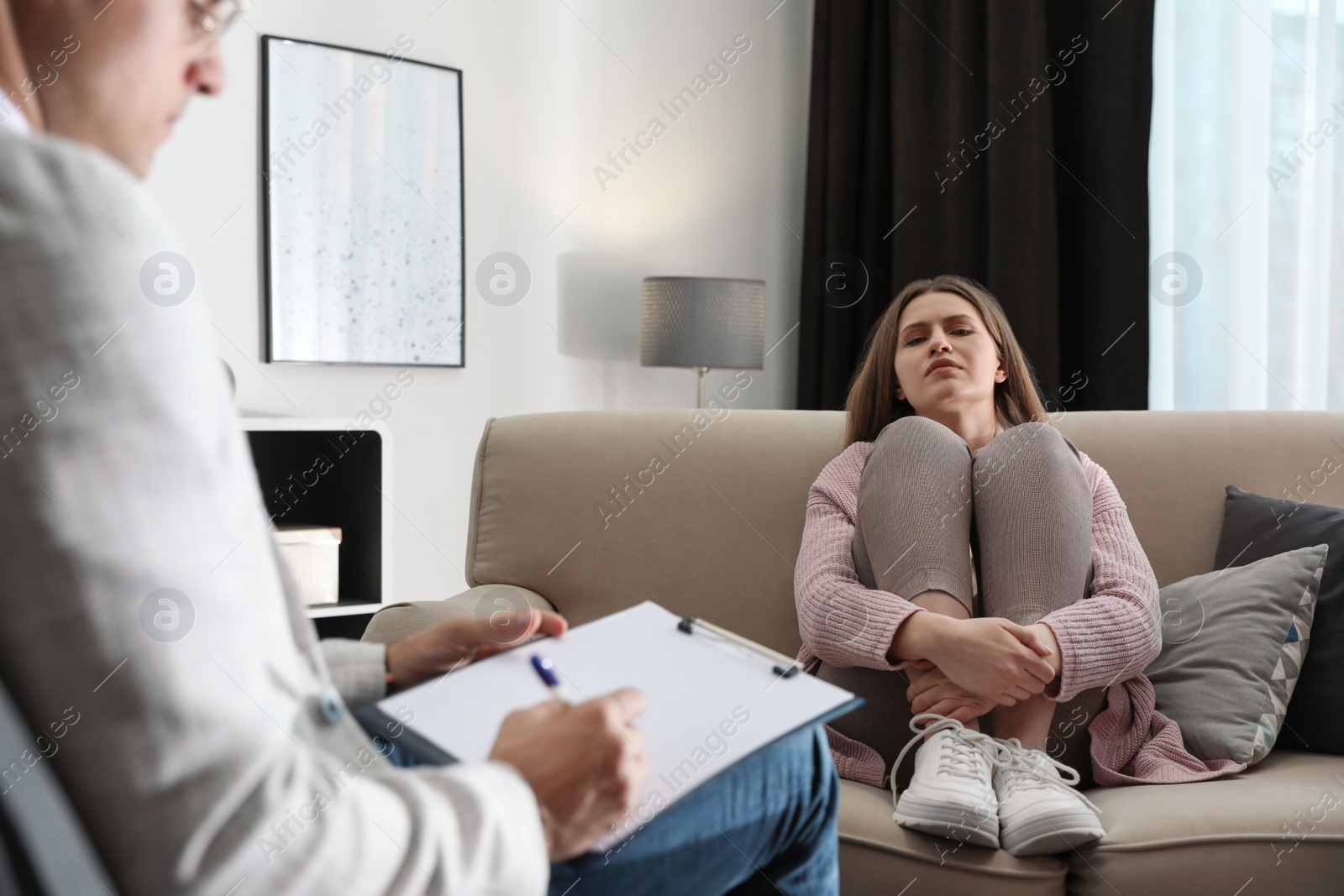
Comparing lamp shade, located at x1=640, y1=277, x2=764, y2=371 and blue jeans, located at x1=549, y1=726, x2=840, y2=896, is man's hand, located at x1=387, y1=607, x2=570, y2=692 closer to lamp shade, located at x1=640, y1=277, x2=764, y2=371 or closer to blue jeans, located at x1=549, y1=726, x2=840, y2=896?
blue jeans, located at x1=549, y1=726, x2=840, y2=896

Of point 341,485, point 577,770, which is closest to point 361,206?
point 341,485

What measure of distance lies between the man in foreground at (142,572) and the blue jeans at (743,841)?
18cm

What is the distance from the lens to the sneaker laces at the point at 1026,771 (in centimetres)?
112

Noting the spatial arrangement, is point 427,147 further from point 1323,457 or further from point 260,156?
point 1323,457

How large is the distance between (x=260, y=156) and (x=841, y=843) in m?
2.16

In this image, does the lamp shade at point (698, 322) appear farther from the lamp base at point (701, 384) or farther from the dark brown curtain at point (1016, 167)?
the dark brown curtain at point (1016, 167)

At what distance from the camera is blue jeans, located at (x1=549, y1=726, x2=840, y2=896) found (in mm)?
641

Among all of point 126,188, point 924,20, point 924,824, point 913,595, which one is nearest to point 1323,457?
point 913,595

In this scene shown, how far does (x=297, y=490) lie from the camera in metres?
2.36

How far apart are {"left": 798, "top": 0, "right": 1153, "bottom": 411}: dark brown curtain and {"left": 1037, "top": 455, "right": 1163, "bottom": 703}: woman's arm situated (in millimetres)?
1395

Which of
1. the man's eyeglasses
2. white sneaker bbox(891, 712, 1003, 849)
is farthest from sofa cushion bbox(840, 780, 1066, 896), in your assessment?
the man's eyeglasses

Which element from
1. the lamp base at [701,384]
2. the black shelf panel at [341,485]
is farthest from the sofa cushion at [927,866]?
the lamp base at [701,384]

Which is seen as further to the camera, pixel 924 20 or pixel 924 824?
pixel 924 20

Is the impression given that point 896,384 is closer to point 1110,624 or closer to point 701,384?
point 1110,624
